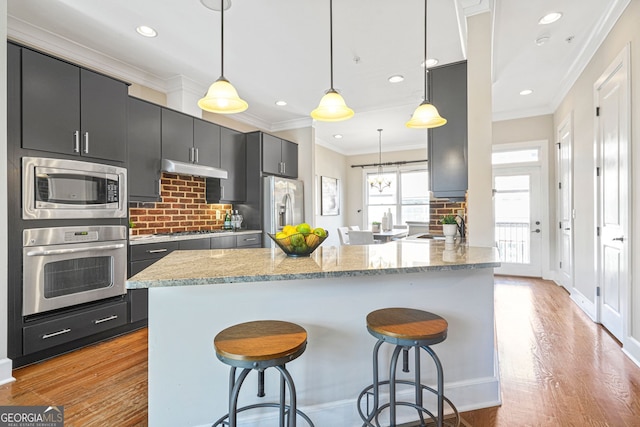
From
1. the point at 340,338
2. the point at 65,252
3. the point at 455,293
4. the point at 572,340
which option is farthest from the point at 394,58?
the point at 65,252

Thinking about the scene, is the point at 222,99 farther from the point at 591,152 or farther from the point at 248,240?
the point at 591,152

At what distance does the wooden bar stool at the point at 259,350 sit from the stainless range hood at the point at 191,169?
8.73 ft

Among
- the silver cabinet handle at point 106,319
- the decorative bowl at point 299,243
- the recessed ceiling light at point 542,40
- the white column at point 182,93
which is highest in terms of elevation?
the recessed ceiling light at point 542,40

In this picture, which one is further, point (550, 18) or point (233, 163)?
point (233, 163)

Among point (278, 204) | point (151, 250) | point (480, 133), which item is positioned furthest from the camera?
point (278, 204)

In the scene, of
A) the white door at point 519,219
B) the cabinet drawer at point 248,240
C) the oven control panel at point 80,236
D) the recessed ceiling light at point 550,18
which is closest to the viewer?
the oven control panel at point 80,236

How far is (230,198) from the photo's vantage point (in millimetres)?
4422

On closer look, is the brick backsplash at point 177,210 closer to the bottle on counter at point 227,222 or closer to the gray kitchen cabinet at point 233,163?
the bottle on counter at point 227,222

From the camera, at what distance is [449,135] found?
8.52ft

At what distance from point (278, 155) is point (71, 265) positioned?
3.03 metres

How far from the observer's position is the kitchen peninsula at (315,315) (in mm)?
1442

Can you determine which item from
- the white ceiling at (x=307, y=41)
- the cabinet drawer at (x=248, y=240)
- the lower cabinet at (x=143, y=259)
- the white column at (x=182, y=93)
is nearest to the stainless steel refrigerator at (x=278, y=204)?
the cabinet drawer at (x=248, y=240)

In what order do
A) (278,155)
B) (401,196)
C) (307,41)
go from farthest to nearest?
(401,196) → (278,155) → (307,41)

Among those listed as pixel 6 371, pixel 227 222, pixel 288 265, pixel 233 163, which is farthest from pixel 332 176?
pixel 6 371
